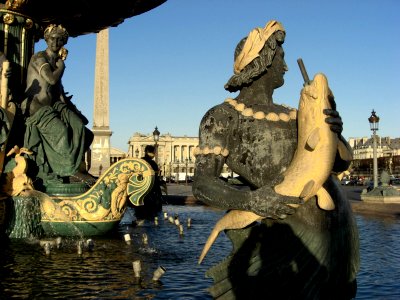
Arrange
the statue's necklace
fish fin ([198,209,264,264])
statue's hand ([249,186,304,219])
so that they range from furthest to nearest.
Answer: the statue's necklace → fish fin ([198,209,264,264]) → statue's hand ([249,186,304,219])

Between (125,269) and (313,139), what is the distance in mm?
3604

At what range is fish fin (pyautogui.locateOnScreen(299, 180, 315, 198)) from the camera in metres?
2.22

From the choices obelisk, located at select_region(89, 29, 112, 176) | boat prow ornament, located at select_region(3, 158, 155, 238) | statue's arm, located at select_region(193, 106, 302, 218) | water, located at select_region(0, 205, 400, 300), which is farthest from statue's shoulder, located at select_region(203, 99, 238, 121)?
obelisk, located at select_region(89, 29, 112, 176)

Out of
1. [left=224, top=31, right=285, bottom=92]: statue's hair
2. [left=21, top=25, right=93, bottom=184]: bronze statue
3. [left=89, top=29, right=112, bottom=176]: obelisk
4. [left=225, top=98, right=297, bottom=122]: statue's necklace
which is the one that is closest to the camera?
[left=225, top=98, right=297, bottom=122]: statue's necklace

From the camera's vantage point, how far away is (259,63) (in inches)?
103

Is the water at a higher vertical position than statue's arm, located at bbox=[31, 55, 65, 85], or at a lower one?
lower

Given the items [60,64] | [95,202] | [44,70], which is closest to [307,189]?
[95,202]

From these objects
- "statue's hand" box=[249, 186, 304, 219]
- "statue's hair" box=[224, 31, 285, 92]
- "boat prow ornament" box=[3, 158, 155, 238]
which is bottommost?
"boat prow ornament" box=[3, 158, 155, 238]

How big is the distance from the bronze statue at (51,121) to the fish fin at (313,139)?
19.6 feet

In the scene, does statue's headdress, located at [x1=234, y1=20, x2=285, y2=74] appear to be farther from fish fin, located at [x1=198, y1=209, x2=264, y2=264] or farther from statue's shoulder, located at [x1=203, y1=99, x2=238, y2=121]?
fish fin, located at [x1=198, y1=209, x2=264, y2=264]

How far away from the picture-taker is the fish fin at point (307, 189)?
222cm

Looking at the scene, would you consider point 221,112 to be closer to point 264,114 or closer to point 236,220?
point 264,114

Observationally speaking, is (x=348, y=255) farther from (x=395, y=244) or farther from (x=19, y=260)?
(x=395, y=244)

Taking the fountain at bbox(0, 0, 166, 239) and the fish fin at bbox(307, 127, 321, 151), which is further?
the fountain at bbox(0, 0, 166, 239)
